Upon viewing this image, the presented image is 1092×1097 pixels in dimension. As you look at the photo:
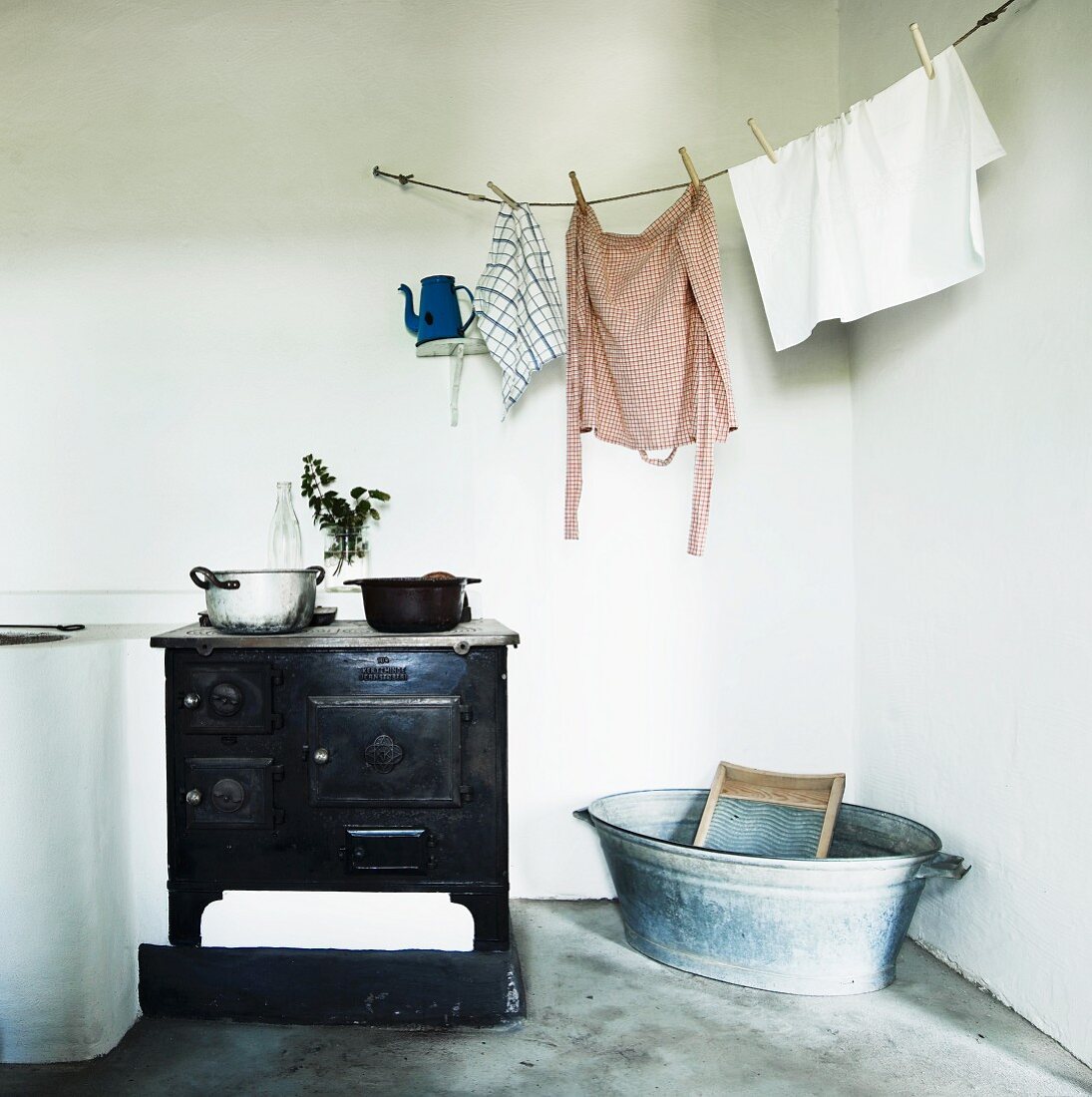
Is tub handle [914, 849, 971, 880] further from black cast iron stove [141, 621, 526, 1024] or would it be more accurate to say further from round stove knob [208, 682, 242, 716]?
round stove knob [208, 682, 242, 716]

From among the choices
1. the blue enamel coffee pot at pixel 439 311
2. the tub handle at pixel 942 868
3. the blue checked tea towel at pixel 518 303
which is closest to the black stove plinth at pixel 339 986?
the tub handle at pixel 942 868

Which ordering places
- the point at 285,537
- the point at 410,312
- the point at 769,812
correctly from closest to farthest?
the point at 769,812, the point at 285,537, the point at 410,312

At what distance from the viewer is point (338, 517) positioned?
2592 mm

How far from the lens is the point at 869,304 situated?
2.13m

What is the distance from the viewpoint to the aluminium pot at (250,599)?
6.62 ft

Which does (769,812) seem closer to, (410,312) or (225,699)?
(225,699)

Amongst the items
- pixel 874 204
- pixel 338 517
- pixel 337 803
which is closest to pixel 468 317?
pixel 338 517

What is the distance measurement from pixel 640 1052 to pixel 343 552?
148 cm

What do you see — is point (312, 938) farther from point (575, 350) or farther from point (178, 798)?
point (575, 350)

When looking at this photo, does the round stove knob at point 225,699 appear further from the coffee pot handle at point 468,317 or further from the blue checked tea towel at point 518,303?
the coffee pot handle at point 468,317

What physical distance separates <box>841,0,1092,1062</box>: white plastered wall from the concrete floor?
162 millimetres

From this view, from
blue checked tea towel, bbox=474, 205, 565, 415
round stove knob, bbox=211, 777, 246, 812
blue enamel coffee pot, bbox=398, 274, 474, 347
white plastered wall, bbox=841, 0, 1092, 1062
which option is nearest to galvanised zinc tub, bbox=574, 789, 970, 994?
white plastered wall, bbox=841, 0, 1092, 1062

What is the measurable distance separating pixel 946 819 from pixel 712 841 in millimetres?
590

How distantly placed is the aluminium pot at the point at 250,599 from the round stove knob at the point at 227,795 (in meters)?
0.34
